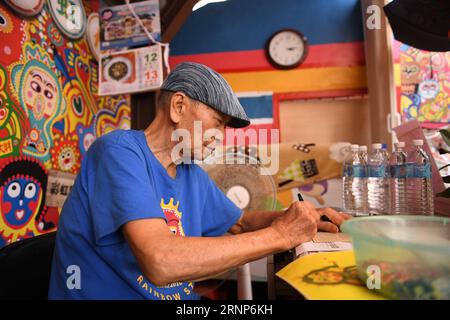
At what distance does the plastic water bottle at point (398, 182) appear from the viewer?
4.32 ft

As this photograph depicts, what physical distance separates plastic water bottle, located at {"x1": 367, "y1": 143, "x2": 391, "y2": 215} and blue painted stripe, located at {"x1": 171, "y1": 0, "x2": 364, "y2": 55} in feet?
7.84

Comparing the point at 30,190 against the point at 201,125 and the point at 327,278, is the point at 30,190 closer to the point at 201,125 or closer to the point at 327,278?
the point at 201,125

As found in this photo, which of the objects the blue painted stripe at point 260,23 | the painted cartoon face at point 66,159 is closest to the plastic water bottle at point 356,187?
the painted cartoon face at point 66,159

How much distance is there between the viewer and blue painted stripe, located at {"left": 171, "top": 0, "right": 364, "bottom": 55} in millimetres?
3451

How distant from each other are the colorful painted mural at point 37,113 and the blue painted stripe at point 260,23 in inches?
64.0

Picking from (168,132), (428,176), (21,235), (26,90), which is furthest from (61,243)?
(428,176)

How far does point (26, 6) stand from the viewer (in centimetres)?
167

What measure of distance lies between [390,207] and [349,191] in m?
0.35

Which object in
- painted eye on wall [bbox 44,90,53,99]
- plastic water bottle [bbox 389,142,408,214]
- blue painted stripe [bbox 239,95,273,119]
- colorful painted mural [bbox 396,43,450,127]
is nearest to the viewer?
plastic water bottle [bbox 389,142,408,214]

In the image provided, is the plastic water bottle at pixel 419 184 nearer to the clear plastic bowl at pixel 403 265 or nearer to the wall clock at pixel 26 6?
the clear plastic bowl at pixel 403 265

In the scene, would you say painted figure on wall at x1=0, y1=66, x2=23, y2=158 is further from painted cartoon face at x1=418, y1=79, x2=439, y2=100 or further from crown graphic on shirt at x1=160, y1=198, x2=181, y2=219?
painted cartoon face at x1=418, y1=79, x2=439, y2=100

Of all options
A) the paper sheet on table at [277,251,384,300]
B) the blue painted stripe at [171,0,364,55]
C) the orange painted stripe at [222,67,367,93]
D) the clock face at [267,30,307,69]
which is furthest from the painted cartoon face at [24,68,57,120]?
the clock face at [267,30,307,69]

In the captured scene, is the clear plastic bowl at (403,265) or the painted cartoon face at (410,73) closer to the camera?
the clear plastic bowl at (403,265)

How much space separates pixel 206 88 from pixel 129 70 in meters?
1.16
